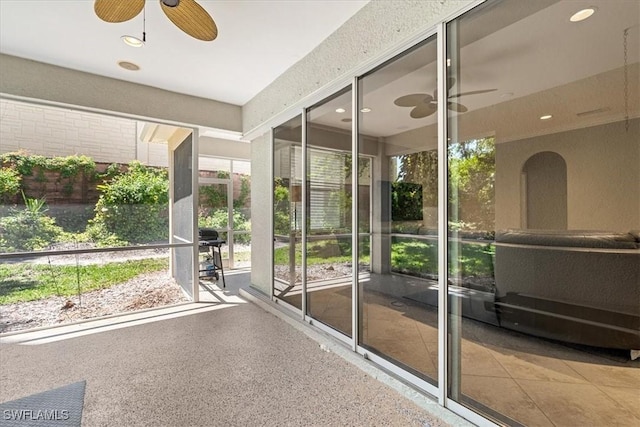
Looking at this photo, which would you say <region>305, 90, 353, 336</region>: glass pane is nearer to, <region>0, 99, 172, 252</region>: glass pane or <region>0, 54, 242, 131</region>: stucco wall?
<region>0, 54, 242, 131</region>: stucco wall

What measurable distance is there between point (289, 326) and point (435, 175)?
7.68 feet

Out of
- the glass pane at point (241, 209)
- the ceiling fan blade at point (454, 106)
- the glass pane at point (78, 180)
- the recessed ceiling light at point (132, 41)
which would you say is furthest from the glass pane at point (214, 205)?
the ceiling fan blade at point (454, 106)

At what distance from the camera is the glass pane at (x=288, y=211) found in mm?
3615

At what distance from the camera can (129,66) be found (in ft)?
11.4

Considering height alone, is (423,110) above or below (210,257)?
above

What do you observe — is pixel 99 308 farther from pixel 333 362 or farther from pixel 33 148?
pixel 333 362

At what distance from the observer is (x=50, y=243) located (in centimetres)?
350

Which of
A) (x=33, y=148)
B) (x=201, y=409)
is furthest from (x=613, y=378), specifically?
(x=33, y=148)

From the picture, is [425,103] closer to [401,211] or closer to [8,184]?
[401,211]

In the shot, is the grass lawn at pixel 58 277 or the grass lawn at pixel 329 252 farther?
the grass lawn at pixel 58 277

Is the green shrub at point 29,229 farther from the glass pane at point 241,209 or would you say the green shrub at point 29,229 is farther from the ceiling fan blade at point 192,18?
the glass pane at point 241,209

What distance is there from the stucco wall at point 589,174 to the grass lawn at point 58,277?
426 cm

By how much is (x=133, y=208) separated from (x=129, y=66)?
5.71ft

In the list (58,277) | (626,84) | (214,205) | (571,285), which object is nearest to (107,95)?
(58,277)
